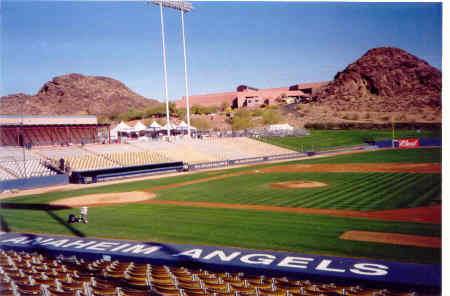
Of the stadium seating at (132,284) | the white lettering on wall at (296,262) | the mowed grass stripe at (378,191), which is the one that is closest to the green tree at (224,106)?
the mowed grass stripe at (378,191)

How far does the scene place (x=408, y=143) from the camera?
47000 mm

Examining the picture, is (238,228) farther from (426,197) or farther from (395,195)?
(426,197)

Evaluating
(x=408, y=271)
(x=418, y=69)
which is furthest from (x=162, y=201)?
(x=418, y=69)

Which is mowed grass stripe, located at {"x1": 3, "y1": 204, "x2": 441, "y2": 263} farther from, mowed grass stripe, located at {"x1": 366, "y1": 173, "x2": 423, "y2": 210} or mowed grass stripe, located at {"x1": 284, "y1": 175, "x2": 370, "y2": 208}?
mowed grass stripe, located at {"x1": 366, "y1": 173, "x2": 423, "y2": 210}

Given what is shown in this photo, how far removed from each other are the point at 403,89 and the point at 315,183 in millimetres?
31555

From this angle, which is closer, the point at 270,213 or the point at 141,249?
the point at 141,249

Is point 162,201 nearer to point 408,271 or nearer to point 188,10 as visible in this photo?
point 408,271

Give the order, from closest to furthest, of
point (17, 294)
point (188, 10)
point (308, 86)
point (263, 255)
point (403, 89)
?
point (17, 294), point (263, 255), point (188, 10), point (403, 89), point (308, 86)

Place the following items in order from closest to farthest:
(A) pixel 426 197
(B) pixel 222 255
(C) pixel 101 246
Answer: (B) pixel 222 255, (C) pixel 101 246, (A) pixel 426 197

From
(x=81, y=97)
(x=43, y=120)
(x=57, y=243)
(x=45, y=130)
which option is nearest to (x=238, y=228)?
(x=57, y=243)

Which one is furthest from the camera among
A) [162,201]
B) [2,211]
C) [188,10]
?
[188,10]

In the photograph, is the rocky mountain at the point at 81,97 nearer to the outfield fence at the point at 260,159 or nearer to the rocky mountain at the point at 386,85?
the outfield fence at the point at 260,159

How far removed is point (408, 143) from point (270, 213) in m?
39.0

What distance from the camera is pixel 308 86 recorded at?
131875 millimetres
